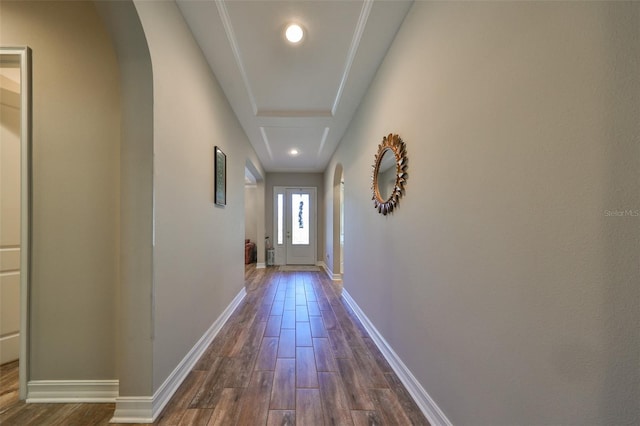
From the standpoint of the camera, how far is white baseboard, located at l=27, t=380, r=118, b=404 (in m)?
1.45

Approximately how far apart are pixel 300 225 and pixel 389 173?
471cm

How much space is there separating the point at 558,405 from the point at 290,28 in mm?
2408

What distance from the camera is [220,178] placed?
2.50 metres

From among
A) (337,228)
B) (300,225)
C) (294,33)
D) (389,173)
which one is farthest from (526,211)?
(300,225)

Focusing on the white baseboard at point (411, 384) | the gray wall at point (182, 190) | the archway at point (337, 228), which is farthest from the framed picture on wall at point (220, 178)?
the archway at point (337, 228)

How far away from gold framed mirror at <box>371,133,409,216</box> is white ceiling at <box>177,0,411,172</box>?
796mm

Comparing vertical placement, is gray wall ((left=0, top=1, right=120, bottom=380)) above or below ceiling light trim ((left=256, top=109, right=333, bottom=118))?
below

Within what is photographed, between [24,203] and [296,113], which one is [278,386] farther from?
[296,113]

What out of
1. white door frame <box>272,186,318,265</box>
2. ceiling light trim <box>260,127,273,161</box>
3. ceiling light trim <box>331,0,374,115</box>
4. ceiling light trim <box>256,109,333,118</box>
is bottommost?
white door frame <box>272,186,318,265</box>

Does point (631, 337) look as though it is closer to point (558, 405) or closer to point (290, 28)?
point (558, 405)

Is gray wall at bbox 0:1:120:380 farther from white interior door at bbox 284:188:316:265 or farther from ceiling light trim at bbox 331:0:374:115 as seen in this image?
white interior door at bbox 284:188:316:265

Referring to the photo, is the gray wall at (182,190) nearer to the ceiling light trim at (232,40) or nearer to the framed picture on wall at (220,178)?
the framed picture on wall at (220,178)

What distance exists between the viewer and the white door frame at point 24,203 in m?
1.43

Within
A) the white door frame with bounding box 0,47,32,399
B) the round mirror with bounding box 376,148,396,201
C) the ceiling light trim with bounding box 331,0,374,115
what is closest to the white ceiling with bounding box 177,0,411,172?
the ceiling light trim with bounding box 331,0,374,115
